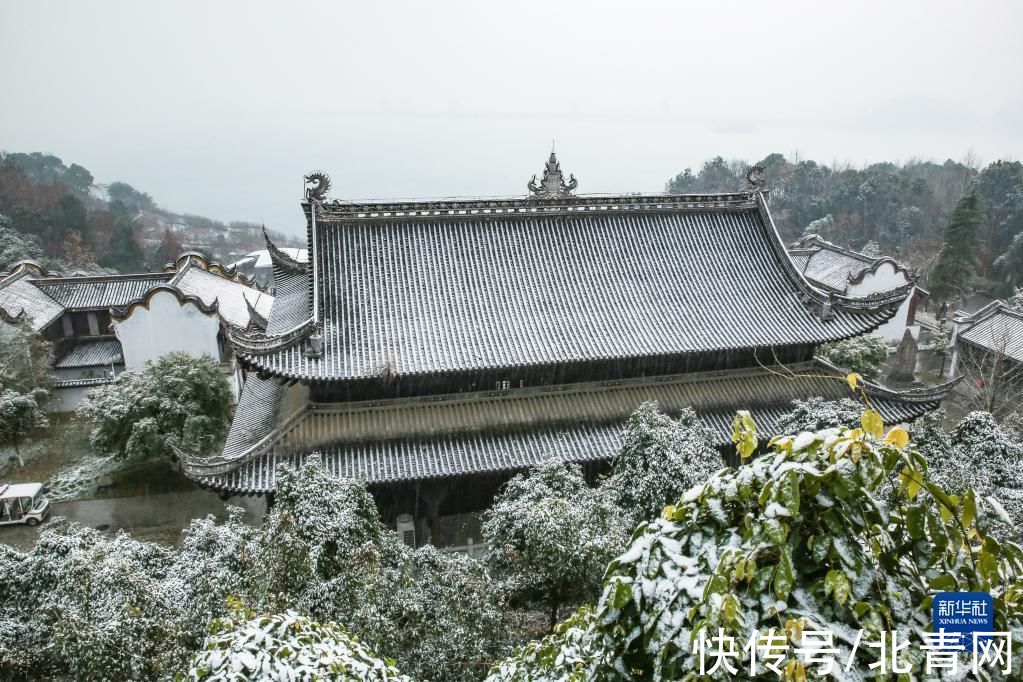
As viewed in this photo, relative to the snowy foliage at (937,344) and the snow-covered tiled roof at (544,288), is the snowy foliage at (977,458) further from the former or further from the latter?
the snowy foliage at (937,344)

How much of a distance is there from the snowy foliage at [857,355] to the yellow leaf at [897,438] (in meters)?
23.2

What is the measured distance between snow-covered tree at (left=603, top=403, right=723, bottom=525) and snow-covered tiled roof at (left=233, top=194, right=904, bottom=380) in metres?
3.53

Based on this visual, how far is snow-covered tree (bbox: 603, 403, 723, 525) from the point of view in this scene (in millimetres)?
11148

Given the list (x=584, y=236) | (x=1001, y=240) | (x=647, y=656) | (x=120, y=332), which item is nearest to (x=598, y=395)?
(x=584, y=236)

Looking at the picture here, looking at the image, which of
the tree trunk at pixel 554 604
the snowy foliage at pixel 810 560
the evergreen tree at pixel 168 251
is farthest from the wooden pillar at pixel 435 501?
the evergreen tree at pixel 168 251

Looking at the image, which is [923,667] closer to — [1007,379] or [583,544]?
[583,544]

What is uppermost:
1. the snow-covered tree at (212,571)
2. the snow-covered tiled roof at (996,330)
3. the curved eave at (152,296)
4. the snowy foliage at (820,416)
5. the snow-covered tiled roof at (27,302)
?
the snow-covered tiled roof at (27,302)

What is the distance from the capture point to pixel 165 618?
7.43 metres

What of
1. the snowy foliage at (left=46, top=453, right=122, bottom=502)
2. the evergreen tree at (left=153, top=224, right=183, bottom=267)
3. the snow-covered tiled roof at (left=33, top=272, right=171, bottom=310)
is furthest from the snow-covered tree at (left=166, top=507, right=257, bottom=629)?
the evergreen tree at (left=153, top=224, right=183, bottom=267)

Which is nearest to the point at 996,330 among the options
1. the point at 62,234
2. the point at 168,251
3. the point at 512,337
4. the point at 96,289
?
the point at 512,337

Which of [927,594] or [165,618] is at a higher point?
[927,594]

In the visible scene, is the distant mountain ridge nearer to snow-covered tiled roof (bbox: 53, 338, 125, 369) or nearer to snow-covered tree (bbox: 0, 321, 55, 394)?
snow-covered tiled roof (bbox: 53, 338, 125, 369)

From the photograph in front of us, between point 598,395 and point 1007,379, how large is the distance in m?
22.5

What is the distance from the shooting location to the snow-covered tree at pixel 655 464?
11.1 metres
